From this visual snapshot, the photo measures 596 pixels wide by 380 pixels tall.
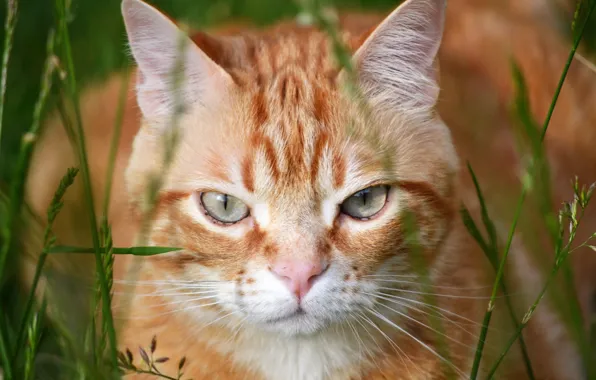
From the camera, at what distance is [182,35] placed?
1.54m

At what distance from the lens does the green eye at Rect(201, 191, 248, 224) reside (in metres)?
1.65

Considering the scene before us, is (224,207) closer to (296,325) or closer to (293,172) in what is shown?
(293,172)

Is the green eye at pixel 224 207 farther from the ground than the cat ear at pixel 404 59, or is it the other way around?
the cat ear at pixel 404 59

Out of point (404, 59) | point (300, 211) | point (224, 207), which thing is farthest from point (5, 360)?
point (404, 59)

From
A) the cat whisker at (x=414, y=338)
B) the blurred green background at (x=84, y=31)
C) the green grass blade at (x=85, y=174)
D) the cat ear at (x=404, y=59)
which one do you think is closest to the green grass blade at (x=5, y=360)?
the green grass blade at (x=85, y=174)

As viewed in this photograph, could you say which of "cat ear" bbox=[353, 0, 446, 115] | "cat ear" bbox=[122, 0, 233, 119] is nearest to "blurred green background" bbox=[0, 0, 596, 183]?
"cat ear" bbox=[122, 0, 233, 119]

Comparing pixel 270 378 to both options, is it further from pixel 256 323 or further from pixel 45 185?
pixel 45 185

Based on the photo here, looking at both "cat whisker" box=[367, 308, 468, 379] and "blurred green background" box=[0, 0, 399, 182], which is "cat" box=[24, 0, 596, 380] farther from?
"blurred green background" box=[0, 0, 399, 182]

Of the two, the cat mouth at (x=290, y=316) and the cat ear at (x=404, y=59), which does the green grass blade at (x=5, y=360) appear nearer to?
the cat mouth at (x=290, y=316)

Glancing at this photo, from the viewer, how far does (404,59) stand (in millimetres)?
1798

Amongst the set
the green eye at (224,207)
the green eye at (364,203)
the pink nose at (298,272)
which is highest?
the green eye at (364,203)

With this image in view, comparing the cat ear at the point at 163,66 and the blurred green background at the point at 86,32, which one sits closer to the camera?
the cat ear at the point at 163,66

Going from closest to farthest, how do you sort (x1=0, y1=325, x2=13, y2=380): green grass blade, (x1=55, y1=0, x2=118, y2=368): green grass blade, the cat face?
1. (x1=55, y1=0, x2=118, y2=368): green grass blade
2. (x1=0, y1=325, x2=13, y2=380): green grass blade
3. the cat face

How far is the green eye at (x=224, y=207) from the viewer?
165 centimetres
